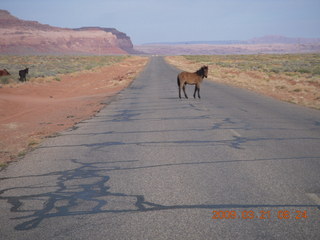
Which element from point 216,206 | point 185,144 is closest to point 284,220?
point 216,206

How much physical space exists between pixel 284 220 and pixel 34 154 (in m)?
5.93

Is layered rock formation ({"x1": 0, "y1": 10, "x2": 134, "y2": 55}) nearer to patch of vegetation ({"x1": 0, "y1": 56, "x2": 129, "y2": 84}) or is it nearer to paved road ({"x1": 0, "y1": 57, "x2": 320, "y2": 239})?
patch of vegetation ({"x1": 0, "y1": 56, "x2": 129, "y2": 84})

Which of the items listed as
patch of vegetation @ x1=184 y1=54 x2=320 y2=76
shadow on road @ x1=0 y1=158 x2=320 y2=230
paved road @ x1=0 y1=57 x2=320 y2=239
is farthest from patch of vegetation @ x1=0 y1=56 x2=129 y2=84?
shadow on road @ x1=0 y1=158 x2=320 y2=230

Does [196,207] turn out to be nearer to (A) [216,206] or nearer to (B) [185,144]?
(A) [216,206]

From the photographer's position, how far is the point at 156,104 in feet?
55.0

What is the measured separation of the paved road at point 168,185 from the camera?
4160 millimetres
